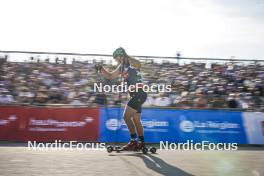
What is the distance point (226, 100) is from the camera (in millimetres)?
14477

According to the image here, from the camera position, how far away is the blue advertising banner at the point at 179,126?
12.7m

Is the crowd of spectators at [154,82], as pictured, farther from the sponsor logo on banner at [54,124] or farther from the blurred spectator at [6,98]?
the sponsor logo on banner at [54,124]

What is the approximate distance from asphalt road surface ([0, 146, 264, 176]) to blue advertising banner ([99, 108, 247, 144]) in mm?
3136

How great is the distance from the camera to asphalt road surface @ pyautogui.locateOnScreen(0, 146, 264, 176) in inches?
271

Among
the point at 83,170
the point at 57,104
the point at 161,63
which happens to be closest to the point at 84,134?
the point at 57,104

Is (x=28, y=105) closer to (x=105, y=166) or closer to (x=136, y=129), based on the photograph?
(x=136, y=129)

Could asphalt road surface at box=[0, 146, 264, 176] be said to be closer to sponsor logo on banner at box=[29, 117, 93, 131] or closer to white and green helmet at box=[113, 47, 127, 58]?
white and green helmet at box=[113, 47, 127, 58]

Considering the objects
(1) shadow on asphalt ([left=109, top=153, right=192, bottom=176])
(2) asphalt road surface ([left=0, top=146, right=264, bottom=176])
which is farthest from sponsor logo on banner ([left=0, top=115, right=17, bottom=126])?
(1) shadow on asphalt ([left=109, top=153, right=192, bottom=176])

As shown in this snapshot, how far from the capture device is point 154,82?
15.3 metres

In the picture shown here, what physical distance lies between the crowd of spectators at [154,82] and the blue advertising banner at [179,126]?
934mm

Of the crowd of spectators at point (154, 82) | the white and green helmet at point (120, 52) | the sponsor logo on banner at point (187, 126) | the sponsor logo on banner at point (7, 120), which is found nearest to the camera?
the white and green helmet at point (120, 52)

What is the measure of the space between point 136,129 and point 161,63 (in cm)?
644

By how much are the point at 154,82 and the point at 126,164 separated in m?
Answer: 7.82

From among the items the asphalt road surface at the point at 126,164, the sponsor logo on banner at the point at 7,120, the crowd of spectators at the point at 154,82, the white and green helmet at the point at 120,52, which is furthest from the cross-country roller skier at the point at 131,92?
the sponsor logo on banner at the point at 7,120
